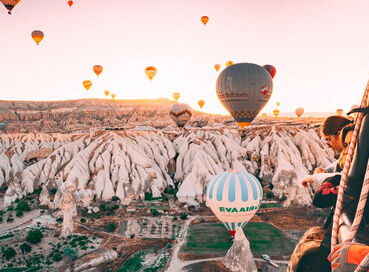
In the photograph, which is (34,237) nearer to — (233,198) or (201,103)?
(233,198)

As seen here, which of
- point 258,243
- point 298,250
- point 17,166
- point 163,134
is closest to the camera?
point 298,250

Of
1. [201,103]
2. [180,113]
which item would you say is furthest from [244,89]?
[201,103]

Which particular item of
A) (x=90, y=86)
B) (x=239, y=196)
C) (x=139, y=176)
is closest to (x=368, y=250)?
(x=239, y=196)

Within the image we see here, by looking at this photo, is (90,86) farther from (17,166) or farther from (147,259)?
(147,259)

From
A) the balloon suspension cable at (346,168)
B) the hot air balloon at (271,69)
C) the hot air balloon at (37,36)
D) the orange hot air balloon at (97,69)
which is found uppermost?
the hot air balloon at (37,36)

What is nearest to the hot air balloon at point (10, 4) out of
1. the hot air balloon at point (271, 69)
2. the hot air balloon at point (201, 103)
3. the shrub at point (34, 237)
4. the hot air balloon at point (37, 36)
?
the hot air balloon at point (37, 36)

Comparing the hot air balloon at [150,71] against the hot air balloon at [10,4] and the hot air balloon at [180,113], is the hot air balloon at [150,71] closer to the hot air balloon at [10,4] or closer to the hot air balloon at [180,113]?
the hot air balloon at [180,113]
